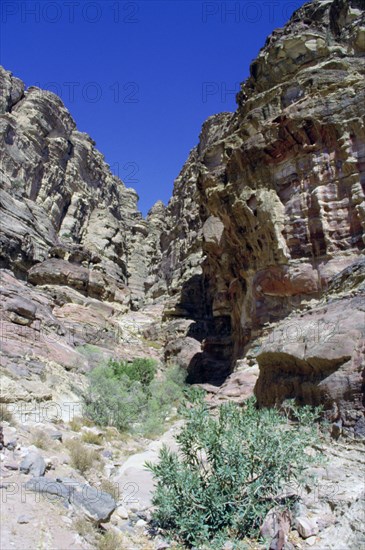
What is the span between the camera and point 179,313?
35.6 metres

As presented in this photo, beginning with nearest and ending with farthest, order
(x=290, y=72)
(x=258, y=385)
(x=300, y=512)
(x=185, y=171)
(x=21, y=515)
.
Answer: (x=21, y=515), (x=300, y=512), (x=258, y=385), (x=290, y=72), (x=185, y=171)


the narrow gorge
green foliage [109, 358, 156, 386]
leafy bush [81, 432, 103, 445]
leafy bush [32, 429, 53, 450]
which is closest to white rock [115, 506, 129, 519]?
leafy bush [32, 429, 53, 450]

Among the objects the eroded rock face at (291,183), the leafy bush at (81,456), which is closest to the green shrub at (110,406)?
the leafy bush at (81,456)

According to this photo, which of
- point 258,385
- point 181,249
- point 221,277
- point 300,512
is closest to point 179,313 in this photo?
point 221,277

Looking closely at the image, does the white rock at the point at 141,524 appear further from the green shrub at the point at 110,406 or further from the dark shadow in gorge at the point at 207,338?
the dark shadow in gorge at the point at 207,338

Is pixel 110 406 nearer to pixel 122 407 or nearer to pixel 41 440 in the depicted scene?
Result: pixel 122 407

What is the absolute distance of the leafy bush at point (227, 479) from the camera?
17.6ft

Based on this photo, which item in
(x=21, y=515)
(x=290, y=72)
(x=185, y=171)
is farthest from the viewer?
(x=185, y=171)

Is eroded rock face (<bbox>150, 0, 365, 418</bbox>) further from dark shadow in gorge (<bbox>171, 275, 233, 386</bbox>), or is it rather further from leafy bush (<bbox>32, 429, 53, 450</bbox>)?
leafy bush (<bbox>32, 429, 53, 450</bbox>)

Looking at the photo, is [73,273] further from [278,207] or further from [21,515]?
[21,515]

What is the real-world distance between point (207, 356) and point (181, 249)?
24154mm

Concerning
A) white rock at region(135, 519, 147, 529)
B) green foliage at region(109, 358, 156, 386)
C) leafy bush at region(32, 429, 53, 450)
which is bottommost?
white rock at region(135, 519, 147, 529)

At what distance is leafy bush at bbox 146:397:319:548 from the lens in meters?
5.36

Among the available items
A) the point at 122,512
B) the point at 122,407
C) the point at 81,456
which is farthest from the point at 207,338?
the point at 122,512
